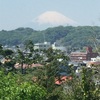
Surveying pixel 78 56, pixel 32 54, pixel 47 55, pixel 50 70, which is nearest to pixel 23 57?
pixel 32 54

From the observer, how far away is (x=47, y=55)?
155 feet

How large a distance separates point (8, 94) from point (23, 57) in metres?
35.1

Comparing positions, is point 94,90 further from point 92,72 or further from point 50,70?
point 50,70

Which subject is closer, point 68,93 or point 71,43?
point 68,93

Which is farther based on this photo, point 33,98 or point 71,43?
point 71,43

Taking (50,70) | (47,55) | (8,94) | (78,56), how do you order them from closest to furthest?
(8,94), (50,70), (47,55), (78,56)

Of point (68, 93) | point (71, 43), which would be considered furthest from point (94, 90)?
point (71, 43)

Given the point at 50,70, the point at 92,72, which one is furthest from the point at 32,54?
the point at 92,72

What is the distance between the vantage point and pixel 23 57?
5112cm

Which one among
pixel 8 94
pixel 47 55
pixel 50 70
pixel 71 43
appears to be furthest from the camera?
pixel 71 43

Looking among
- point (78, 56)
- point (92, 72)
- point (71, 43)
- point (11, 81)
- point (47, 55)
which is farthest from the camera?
point (71, 43)

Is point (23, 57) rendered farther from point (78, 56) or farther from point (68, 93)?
point (78, 56)

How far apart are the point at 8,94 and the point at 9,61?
31792 millimetres

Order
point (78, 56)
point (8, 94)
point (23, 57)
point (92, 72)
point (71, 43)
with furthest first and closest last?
1. point (71, 43)
2. point (78, 56)
3. point (23, 57)
4. point (92, 72)
5. point (8, 94)
